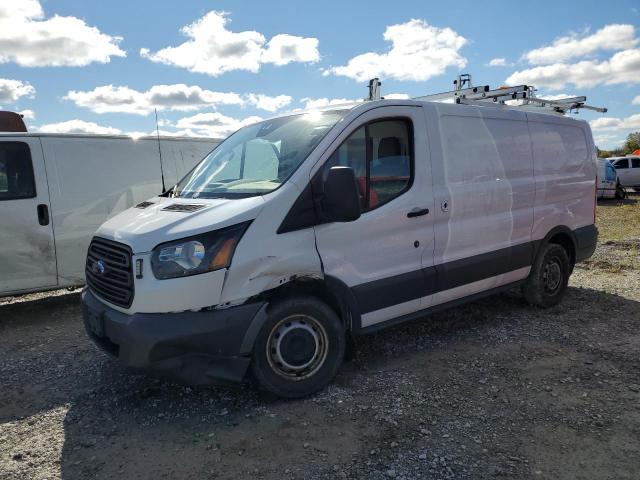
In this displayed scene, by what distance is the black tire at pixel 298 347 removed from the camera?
3.37 m

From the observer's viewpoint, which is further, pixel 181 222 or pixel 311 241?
pixel 311 241

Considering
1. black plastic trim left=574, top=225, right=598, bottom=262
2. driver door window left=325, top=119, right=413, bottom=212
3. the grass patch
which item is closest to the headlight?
driver door window left=325, top=119, right=413, bottom=212

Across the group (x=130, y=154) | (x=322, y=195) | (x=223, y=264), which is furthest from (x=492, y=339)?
(x=130, y=154)

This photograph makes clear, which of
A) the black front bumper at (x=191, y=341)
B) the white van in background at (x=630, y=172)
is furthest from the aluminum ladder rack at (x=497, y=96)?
the white van in background at (x=630, y=172)

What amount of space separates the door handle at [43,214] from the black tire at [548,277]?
540 cm

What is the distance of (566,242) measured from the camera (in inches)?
226

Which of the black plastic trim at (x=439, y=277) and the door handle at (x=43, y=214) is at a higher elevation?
the door handle at (x=43, y=214)

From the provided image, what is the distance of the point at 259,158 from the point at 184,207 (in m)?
0.78

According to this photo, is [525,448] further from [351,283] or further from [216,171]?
[216,171]

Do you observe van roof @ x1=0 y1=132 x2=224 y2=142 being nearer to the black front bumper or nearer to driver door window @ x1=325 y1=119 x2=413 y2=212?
the black front bumper

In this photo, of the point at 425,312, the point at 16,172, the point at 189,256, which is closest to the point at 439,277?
the point at 425,312

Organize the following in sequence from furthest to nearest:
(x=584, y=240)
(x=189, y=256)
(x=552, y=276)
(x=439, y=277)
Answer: (x=584, y=240) < (x=552, y=276) < (x=439, y=277) < (x=189, y=256)

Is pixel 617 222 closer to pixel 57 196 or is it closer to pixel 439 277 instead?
pixel 439 277

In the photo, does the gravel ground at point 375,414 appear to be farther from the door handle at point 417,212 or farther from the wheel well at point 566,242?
the door handle at point 417,212
